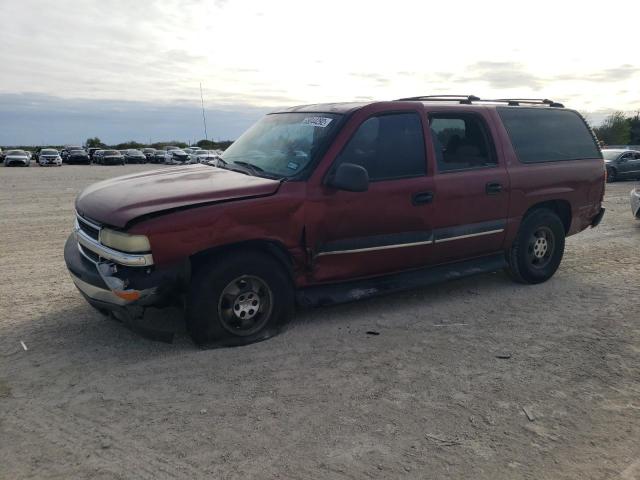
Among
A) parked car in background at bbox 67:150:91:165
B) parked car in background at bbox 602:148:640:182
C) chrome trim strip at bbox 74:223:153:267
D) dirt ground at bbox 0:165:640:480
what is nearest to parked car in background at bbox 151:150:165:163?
parked car in background at bbox 67:150:91:165

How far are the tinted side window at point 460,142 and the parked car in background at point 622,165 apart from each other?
60.1ft

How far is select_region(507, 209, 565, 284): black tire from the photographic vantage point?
5.82 metres

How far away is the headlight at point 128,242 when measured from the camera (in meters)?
3.65

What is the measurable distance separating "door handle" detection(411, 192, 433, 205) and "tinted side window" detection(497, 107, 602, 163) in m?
1.42

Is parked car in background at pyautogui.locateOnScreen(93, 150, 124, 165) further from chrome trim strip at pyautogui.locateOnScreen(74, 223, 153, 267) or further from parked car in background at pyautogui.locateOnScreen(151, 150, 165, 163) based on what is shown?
chrome trim strip at pyautogui.locateOnScreen(74, 223, 153, 267)

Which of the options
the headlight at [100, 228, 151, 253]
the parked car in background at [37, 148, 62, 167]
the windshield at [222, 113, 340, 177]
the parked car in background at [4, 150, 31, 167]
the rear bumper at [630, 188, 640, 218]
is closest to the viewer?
the headlight at [100, 228, 151, 253]

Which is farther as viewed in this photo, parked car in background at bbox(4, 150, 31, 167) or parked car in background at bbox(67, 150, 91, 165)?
parked car in background at bbox(67, 150, 91, 165)

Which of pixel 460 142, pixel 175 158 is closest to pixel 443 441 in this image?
pixel 460 142

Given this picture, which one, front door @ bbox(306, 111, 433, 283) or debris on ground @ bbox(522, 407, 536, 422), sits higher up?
front door @ bbox(306, 111, 433, 283)

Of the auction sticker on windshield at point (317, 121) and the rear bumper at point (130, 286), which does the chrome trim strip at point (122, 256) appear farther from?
the auction sticker on windshield at point (317, 121)

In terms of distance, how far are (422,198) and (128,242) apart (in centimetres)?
257

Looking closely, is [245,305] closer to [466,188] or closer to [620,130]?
[466,188]

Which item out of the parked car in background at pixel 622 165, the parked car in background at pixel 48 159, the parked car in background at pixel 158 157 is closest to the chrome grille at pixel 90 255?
the parked car in background at pixel 622 165

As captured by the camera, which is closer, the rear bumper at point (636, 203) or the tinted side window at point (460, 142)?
the tinted side window at point (460, 142)
